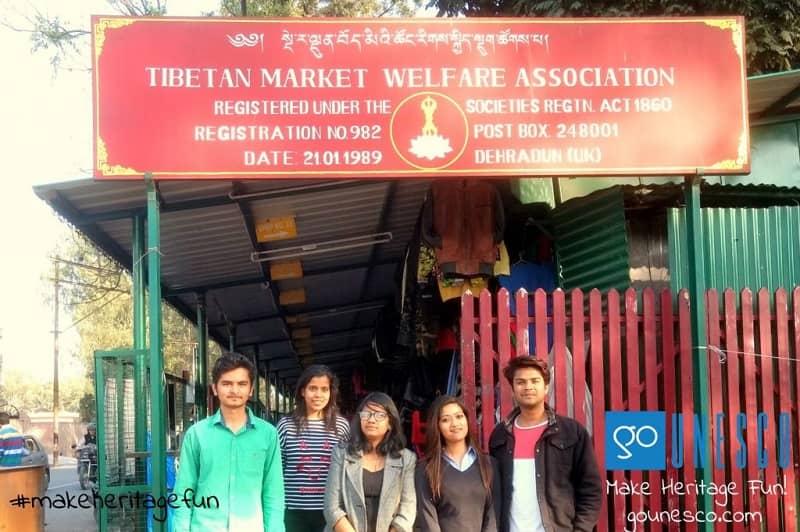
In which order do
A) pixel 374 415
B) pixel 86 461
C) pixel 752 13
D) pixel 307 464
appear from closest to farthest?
pixel 374 415 → pixel 307 464 → pixel 752 13 → pixel 86 461

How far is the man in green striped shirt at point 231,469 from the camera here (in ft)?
13.8

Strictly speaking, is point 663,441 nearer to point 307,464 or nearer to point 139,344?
point 307,464

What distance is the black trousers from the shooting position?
486cm

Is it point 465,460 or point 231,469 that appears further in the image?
point 465,460

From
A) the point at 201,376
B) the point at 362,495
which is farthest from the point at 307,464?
the point at 201,376

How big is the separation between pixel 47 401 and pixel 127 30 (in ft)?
307

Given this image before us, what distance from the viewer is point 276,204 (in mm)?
7809

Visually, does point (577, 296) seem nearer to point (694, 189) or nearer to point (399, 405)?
point (694, 189)

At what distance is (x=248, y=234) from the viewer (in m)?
8.59

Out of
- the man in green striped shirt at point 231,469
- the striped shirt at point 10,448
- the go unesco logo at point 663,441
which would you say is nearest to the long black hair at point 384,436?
the man in green striped shirt at point 231,469

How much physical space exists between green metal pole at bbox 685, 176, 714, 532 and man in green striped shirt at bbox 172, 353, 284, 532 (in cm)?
289

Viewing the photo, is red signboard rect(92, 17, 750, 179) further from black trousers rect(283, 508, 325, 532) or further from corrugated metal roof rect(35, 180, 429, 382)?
black trousers rect(283, 508, 325, 532)

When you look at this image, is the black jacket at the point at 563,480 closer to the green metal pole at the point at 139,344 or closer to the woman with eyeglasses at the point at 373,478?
the woman with eyeglasses at the point at 373,478

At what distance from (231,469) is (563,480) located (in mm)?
1594
